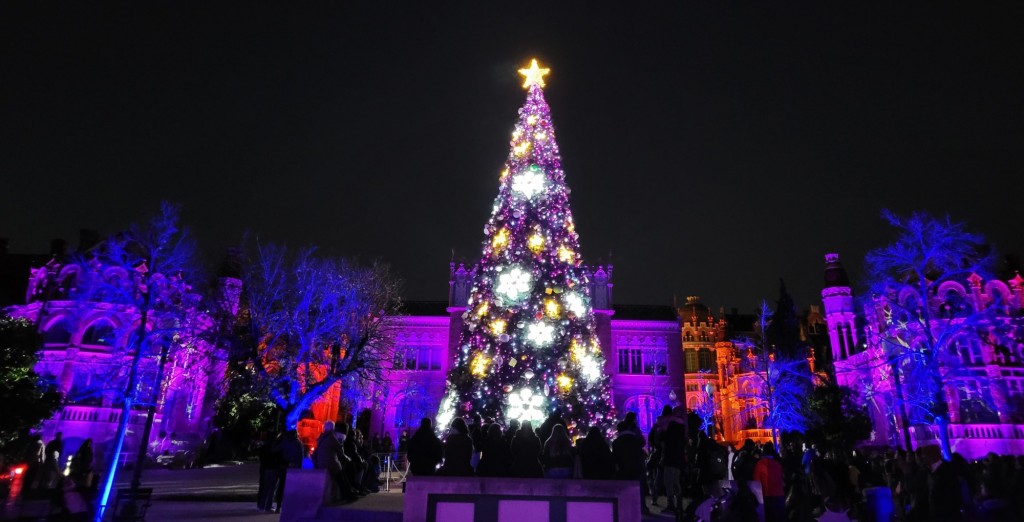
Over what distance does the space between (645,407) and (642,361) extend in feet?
12.8

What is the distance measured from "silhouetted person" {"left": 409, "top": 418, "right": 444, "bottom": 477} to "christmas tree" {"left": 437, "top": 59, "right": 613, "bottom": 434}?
13579 mm

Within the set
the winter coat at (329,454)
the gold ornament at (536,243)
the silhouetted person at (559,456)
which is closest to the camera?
the silhouetted person at (559,456)

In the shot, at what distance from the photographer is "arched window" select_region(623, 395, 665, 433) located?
4528 centimetres

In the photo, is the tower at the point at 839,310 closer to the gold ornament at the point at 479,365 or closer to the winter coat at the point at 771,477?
the gold ornament at the point at 479,365

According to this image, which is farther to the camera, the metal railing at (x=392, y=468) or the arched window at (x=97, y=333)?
the arched window at (x=97, y=333)

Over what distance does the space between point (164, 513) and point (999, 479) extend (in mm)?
18786

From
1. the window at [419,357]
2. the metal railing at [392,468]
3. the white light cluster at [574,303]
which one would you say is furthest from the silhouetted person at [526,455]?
the window at [419,357]

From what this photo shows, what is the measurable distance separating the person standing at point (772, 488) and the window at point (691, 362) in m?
40.7

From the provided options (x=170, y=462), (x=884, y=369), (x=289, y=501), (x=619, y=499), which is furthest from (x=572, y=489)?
(x=884, y=369)

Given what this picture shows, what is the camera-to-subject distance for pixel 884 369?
113 feet

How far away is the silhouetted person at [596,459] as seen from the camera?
1076 centimetres

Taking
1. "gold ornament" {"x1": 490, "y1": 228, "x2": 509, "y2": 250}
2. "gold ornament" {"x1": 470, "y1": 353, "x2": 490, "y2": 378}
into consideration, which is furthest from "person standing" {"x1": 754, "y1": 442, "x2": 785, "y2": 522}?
"gold ornament" {"x1": 490, "y1": 228, "x2": 509, "y2": 250}

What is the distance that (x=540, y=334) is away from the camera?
2561 cm

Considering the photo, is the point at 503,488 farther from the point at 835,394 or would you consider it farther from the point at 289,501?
the point at 835,394
